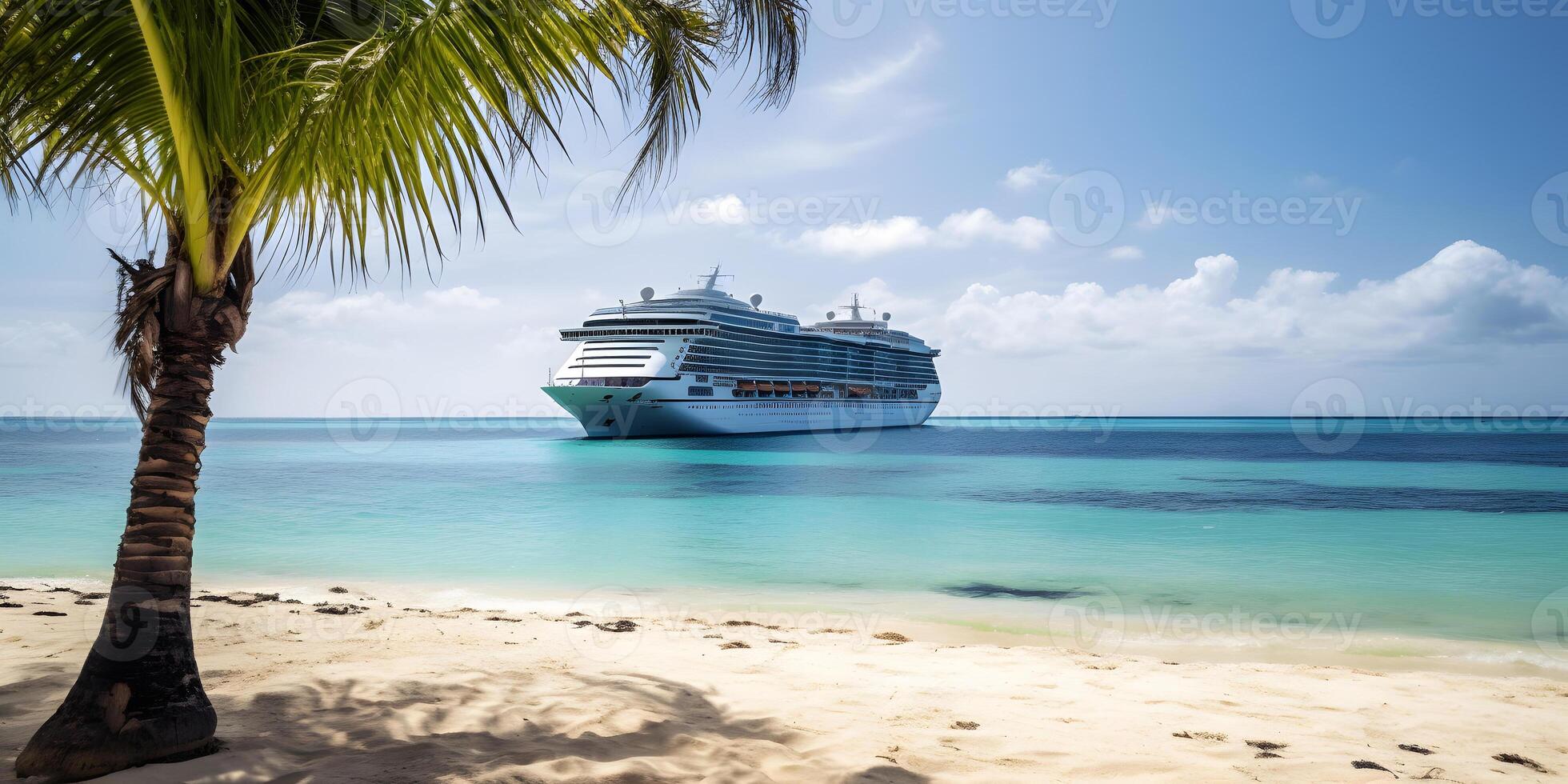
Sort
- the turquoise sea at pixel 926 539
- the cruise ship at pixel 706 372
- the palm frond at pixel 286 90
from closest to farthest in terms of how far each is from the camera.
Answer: the palm frond at pixel 286 90, the turquoise sea at pixel 926 539, the cruise ship at pixel 706 372

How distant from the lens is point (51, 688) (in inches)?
142

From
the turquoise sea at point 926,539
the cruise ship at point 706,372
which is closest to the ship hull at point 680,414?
the cruise ship at point 706,372

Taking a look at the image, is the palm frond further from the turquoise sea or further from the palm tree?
the turquoise sea

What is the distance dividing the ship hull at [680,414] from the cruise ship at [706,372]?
0.06m

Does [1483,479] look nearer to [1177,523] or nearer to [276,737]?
[1177,523]

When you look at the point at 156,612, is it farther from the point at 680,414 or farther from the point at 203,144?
the point at 680,414

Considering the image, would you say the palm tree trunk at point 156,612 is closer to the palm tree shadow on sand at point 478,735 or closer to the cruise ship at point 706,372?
the palm tree shadow on sand at point 478,735

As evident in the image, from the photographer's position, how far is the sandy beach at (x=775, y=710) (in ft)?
9.61

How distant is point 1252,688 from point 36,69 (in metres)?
6.08

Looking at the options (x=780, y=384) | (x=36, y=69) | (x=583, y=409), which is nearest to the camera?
(x=36, y=69)

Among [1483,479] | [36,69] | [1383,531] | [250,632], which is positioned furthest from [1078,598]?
[1483,479]

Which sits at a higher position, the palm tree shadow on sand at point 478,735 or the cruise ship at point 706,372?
the cruise ship at point 706,372

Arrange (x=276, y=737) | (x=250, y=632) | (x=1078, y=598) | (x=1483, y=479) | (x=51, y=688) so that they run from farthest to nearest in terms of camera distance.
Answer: (x=1483, y=479), (x=1078, y=598), (x=250, y=632), (x=51, y=688), (x=276, y=737)

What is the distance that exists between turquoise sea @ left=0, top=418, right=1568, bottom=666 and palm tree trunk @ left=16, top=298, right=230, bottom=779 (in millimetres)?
5772
